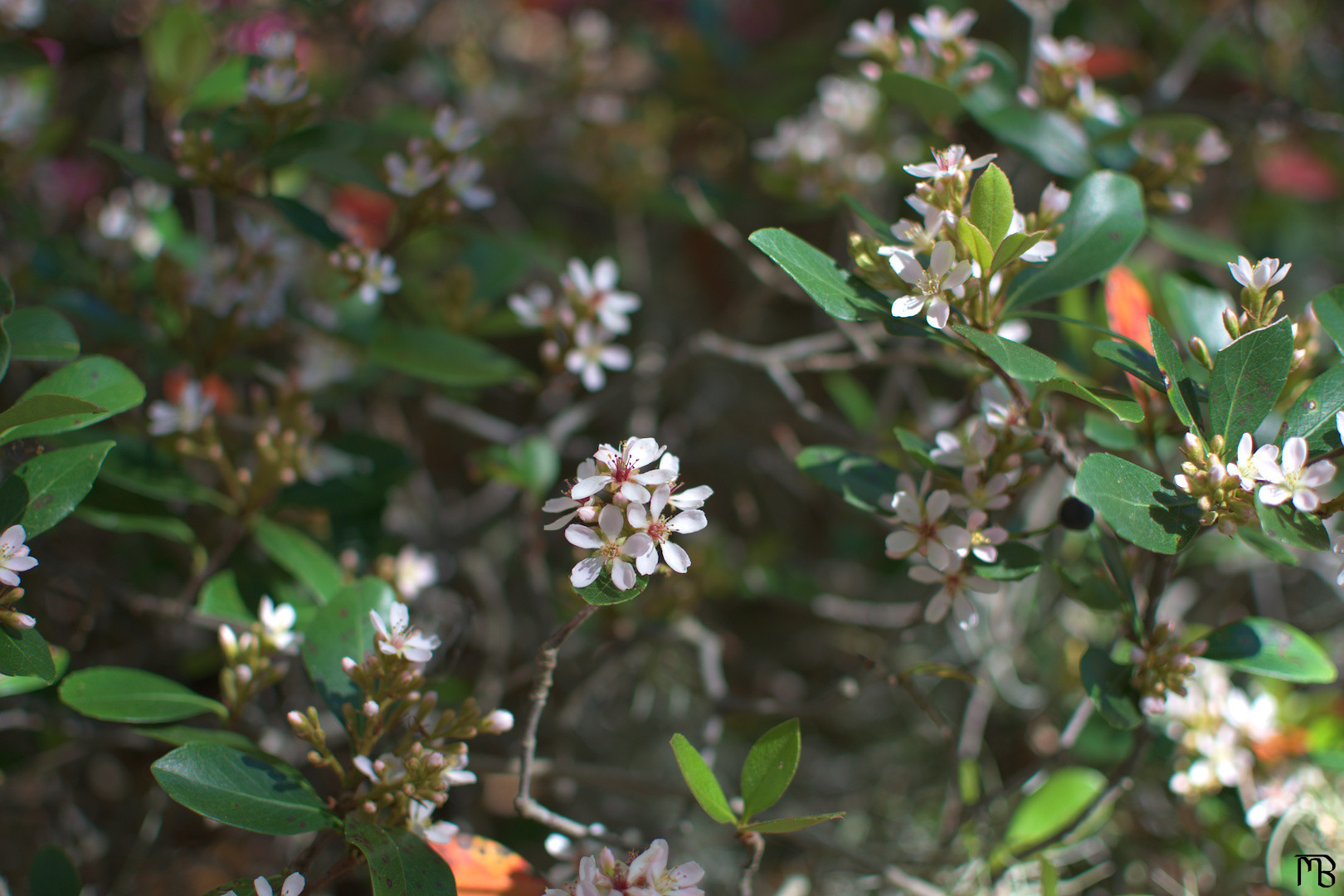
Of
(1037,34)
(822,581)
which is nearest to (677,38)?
(1037,34)

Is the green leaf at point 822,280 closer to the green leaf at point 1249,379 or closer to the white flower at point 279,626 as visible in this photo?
the green leaf at point 1249,379

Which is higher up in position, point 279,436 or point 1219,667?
point 279,436

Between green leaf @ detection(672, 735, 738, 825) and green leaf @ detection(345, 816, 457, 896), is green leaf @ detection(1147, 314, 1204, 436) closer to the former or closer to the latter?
green leaf @ detection(672, 735, 738, 825)

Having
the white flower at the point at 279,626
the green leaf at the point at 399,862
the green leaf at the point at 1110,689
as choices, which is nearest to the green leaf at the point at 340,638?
the white flower at the point at 279,626

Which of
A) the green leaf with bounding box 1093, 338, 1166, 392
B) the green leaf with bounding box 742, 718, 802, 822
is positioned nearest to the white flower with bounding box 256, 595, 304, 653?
the green leaf with bounding box 742, 718, 802, 822

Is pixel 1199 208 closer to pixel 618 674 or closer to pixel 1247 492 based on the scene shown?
pixel 1247 492
